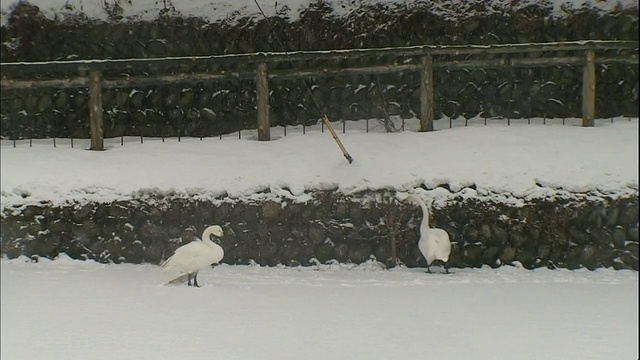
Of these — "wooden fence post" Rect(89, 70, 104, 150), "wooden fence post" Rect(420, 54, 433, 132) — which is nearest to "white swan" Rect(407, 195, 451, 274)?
"wooden fence post" Rect(420, 54, 433, 132)

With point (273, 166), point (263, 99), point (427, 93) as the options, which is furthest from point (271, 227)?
point (427, 93)

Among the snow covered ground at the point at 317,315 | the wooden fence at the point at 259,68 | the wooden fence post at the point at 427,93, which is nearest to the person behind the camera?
the snow covered ground at the point at 317,315

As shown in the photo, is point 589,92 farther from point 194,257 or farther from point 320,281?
point 194,257

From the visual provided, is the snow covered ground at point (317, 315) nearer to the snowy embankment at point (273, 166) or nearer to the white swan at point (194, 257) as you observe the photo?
the white swan at point (194, 257)

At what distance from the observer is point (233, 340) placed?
1.71 m

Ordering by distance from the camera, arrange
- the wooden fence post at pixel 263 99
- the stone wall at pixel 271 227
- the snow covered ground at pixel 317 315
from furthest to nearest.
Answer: the wooden fence post at pixel 263 99 → the stone wall at pixel 271 227 → the snow covered ground at pixel 317 315

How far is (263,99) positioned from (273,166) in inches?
11.7

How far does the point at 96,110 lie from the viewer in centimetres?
292

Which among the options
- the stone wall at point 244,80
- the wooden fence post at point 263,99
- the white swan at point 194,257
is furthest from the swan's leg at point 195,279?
the wooden fence post at point 263,99

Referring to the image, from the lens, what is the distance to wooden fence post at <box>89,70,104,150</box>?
2883 mm

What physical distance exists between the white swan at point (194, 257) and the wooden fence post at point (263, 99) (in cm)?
65

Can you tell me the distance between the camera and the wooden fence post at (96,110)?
288 centimetres

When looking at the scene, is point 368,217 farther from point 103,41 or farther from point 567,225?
point 103,41

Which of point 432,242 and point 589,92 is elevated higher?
point 589,92
